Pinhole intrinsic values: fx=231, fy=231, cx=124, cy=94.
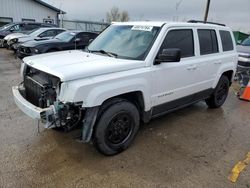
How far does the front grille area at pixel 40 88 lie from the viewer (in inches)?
122

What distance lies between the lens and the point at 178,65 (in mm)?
4066

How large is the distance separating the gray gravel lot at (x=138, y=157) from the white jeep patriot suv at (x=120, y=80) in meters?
0.38

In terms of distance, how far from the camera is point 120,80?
3229 millimetres

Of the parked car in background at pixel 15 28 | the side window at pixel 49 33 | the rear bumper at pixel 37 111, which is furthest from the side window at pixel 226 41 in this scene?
the parked car in background at pixel 15 28

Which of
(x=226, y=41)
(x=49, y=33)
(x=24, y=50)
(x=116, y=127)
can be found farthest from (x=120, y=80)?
(x=49, y=33)

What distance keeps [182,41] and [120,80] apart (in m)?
1.69

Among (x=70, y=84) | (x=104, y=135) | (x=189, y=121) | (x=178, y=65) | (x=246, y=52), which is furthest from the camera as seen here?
(x=246, y=52)

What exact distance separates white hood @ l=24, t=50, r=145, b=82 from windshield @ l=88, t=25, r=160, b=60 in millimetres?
243

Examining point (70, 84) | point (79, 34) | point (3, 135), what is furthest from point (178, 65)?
point (79, 34)

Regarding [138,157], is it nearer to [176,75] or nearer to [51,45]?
[176,75]

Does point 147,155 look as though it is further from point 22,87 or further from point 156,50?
point 22,87

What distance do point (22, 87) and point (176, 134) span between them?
9.26 ft

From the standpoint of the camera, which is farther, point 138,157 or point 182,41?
point 182,41

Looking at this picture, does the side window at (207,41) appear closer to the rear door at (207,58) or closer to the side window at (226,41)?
the rear door at (207,58)
